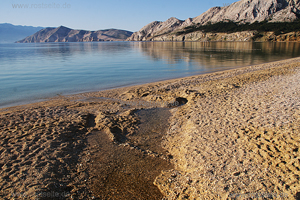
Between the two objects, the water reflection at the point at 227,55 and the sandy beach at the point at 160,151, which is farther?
the water reflection at the point at 227,55

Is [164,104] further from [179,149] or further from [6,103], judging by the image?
[6,103]

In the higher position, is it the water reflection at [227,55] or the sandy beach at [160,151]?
the water reflection at [227,55]

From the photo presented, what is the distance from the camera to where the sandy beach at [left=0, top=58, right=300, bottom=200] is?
4.48m

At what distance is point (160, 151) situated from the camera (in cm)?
645

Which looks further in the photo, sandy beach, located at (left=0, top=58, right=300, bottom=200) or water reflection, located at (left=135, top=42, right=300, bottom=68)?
water reflection, located at (left=135, top=42, right=300, bottom=68)

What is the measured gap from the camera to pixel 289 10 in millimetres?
129500

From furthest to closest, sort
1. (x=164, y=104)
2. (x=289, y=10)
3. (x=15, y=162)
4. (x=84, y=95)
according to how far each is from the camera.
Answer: (x=289, y=10), (x=84, y=95), (x=164, y=104), (x=15, y=162)

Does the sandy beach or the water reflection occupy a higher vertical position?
the water reflection

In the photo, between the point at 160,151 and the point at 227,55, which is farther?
the point at 227,55

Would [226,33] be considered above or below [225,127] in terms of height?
above

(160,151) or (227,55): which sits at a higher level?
(227,55)

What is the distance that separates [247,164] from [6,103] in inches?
560

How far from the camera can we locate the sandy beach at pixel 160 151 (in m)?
4.48

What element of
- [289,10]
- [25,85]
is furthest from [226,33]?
[25,85]
